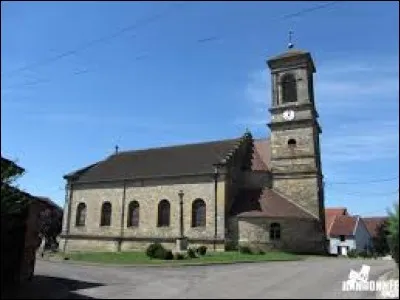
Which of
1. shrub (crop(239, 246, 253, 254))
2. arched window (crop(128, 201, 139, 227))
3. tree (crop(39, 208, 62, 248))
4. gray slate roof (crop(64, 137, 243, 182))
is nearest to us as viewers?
shrub (crop(239, 246, 253, 254))

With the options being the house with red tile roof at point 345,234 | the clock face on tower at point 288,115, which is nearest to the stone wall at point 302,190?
the clock face on tower at point 288,115

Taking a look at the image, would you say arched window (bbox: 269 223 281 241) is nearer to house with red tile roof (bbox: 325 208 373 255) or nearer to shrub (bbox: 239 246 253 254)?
shrub (bbox: 239 246 253 254)

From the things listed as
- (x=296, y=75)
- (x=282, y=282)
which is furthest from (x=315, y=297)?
(x=296, y=75)

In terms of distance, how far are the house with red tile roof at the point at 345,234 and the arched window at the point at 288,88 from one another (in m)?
25.4

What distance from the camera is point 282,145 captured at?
1805 inches

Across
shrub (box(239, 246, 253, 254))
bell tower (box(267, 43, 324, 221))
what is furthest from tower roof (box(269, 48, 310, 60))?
shrub (box(239, 246, 253, 254))

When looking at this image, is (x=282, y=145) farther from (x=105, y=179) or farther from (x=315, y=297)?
(x=315, y=297)

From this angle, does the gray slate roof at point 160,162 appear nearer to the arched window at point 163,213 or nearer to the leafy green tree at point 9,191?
the arched window at point 163,213

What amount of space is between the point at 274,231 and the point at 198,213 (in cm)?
716

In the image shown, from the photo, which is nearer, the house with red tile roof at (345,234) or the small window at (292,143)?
the small window at (292,143)

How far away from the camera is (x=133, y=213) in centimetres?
4731

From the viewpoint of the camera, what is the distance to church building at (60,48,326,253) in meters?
40.5

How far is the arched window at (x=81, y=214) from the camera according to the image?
50.6 meters

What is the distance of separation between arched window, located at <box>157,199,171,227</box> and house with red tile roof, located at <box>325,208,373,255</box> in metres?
28.8
